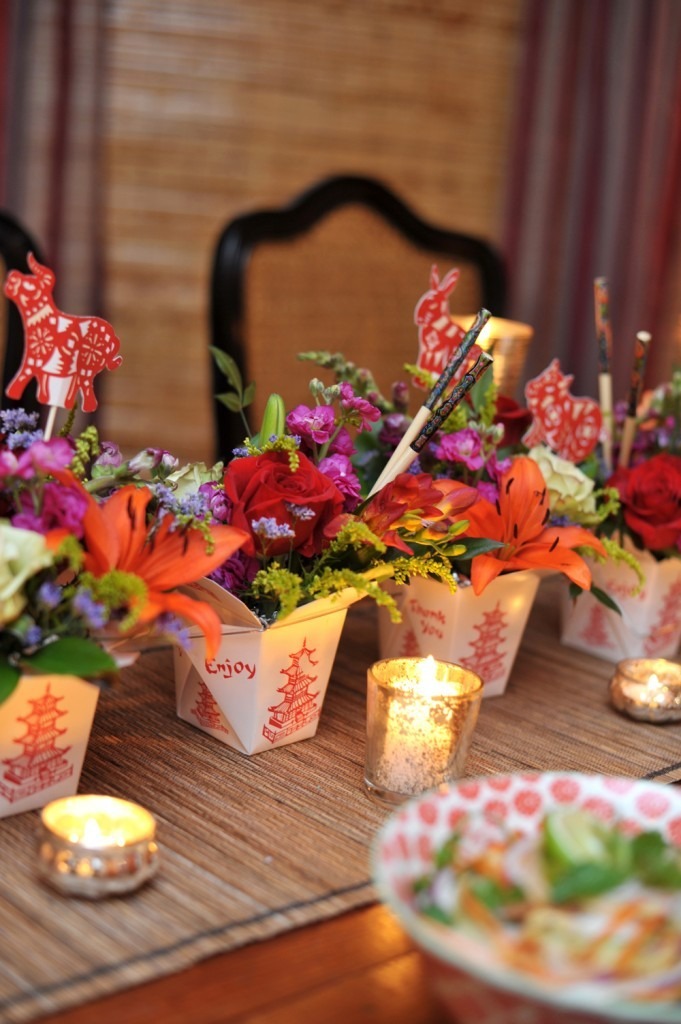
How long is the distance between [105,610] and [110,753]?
0.69ft

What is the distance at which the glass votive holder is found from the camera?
3.04 feet

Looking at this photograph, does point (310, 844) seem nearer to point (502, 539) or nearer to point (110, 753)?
point (110, 753)

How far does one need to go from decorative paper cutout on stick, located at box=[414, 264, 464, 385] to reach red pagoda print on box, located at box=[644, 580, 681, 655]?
0.34 m

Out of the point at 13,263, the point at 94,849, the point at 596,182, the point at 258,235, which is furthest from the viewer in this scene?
the point at 596,182

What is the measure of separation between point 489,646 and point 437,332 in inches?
12.6

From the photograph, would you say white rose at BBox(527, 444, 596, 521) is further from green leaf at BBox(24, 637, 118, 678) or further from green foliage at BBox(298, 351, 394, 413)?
green leaf at BBox(24, 637, 118, 678)

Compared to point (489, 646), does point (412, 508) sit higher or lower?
higher

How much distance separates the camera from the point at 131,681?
1.16 meters

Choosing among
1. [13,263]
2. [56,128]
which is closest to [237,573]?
[13,263]

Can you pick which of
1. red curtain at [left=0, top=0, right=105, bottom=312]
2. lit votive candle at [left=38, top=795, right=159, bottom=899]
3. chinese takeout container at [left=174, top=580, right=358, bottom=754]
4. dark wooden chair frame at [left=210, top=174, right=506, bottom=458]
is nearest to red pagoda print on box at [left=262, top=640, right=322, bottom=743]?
chinese takeout container at [left=174, top=580, right=358, bottom=754]

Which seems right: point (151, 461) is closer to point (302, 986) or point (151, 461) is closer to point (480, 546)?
point (480, 546)

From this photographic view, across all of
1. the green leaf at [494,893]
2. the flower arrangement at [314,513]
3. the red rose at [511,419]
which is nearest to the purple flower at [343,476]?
the flower arrangement at [314,513]

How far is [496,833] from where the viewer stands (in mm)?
717

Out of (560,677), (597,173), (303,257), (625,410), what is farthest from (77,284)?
(560,677)
